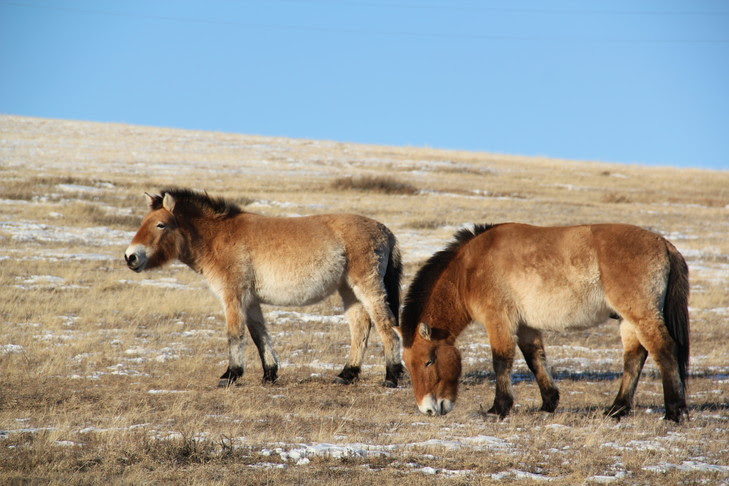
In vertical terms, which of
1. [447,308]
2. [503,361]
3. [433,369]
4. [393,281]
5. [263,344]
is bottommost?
[263,344]

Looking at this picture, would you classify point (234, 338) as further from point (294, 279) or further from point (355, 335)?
point (355, 335)

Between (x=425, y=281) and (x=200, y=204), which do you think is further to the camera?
(x=200, y=204)

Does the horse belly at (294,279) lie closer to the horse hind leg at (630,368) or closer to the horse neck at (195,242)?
the horse neck at (195,242)

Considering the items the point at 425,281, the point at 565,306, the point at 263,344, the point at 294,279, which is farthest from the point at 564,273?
the point at 263,344

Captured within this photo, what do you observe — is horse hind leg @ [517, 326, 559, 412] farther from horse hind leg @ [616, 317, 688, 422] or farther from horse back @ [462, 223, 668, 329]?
horse hind leg @ [616, 317, 688, 422]

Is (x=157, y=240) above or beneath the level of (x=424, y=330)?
above

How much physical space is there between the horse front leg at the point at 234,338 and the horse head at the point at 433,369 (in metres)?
2.86

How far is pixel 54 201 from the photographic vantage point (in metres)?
28.5

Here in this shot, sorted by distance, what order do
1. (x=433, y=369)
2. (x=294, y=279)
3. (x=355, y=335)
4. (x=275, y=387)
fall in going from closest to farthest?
(x=433, y=369), (x=275, y=387), (x=294, y=279), (x=355, y=335)

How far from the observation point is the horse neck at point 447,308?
841 cm

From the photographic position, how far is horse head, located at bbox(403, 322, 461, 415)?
7.88 metres

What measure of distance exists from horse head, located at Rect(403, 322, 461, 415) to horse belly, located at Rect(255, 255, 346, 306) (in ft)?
8.12

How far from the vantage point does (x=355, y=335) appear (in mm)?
10820

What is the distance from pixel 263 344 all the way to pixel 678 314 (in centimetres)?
533
